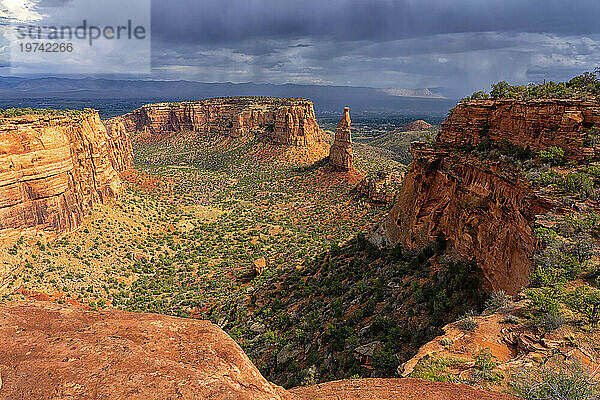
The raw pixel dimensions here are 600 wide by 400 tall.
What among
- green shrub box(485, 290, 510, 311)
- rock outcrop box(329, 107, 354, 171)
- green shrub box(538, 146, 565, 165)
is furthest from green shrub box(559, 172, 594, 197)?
rock outcrop box(329, 107, 354, 171)

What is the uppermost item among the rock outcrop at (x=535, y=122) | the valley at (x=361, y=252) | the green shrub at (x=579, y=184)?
the rock outcrop at (x=535, y=122)

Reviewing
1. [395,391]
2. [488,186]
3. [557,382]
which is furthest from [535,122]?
[395,391]

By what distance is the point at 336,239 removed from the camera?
1817 inches

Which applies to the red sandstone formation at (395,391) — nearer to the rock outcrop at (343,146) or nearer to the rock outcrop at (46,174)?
the rock outcrop at (46,174)

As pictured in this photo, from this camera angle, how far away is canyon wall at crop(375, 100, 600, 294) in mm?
15930

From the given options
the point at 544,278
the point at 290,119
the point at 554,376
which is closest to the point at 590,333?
the point at 544,278

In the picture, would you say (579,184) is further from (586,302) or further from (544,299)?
(544,299)

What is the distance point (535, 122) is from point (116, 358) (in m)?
21.3

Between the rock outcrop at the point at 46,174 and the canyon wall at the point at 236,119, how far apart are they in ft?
212

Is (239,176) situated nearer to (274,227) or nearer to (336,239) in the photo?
(274,227)

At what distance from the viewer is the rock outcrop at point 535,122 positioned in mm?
16703

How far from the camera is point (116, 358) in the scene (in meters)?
7.16

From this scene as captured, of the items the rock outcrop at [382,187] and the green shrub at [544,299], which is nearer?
the green shrub at [544,299]

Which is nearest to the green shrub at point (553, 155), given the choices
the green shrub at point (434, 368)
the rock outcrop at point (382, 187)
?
the green shrub at point (434, 368)
